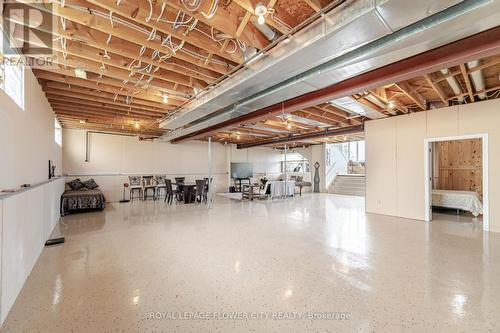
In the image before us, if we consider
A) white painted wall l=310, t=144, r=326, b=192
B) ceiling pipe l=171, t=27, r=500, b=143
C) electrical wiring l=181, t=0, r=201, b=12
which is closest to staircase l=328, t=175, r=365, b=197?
white painted wall l=310, t=144, r=326, b=192

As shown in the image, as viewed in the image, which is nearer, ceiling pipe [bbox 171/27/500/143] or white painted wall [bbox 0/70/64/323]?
white painted wall [bbox 0/70/64/323]

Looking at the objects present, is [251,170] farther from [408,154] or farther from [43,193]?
[43,193]

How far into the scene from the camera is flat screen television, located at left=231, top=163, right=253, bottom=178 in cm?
1189

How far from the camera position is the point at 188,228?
4578 millimetres

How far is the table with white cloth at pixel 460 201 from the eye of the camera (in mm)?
5473

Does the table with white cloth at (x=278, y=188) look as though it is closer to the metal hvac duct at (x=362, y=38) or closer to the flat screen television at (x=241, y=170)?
the flat screen television at (x=241, y=170)

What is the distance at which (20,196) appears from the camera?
237 cm

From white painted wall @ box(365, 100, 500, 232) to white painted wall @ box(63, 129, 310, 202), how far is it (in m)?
7.28

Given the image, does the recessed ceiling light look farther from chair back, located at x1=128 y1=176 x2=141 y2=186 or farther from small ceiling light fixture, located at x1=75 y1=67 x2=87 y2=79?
chair back, located at x1=128 y1=176 x2=141 y2=186

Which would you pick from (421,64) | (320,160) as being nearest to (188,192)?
(320,160)

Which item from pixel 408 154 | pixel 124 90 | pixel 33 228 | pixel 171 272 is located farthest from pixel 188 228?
pixel 408 154

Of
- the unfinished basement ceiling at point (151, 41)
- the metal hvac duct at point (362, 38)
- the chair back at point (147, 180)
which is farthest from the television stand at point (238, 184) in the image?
the metal hvac duct at point (362, 38)
